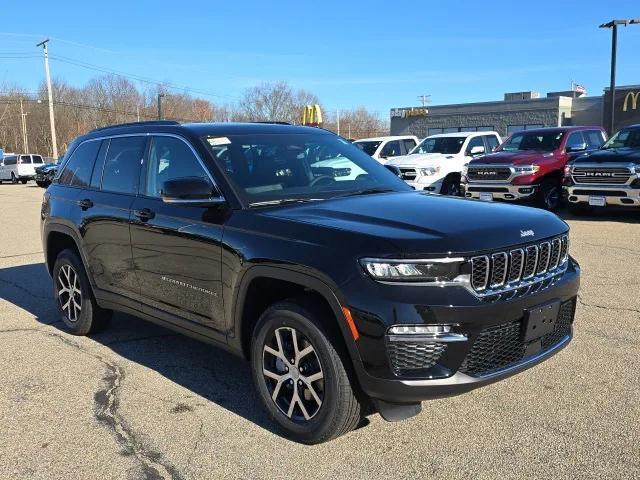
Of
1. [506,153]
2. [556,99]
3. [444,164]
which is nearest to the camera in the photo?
[506,153]

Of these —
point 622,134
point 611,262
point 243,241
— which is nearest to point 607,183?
point 622,134

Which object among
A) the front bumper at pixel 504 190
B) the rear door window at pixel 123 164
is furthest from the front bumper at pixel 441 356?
the front bumper at pixel 504 190

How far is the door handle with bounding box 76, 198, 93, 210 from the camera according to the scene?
5.27m

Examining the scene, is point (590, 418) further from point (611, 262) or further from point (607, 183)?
point (607, 183)

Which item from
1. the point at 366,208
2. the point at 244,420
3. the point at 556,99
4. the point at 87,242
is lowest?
the point at 244,420

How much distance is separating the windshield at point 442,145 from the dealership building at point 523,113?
Result: 26207 millimetres

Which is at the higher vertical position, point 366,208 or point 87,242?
point 366,208

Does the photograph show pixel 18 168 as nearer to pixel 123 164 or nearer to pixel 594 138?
pixel 594 138

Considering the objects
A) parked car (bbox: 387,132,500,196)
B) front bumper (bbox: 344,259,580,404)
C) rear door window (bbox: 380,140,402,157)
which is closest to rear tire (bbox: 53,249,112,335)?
front bumper (bbox: 344,259,580,404)

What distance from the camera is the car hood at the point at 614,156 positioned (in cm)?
1183

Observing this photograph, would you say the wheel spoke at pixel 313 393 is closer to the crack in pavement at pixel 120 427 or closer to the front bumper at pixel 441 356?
the front bumper at pixel 441 356

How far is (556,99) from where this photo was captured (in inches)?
1666

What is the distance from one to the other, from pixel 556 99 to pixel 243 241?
43.1 meters

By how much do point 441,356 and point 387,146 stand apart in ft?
53.7
